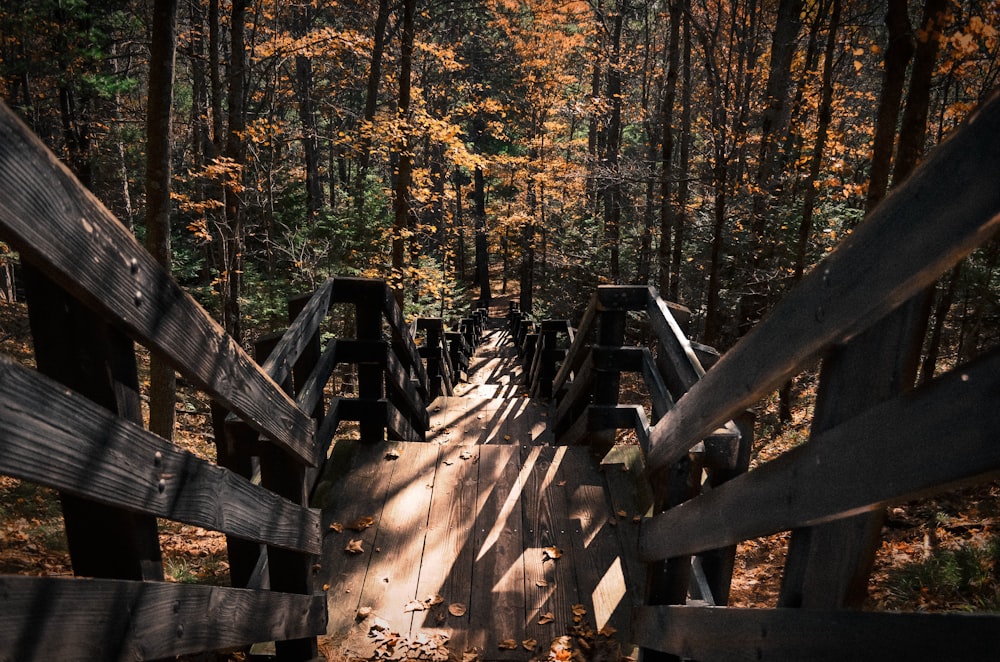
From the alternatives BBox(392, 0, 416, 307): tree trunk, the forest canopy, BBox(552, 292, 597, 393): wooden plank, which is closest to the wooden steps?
BBox(552, 292, 597, 393): wooden plank

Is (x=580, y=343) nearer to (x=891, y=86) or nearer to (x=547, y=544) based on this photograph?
(x=547, y=544)

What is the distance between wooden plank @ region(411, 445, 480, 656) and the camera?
3.29m

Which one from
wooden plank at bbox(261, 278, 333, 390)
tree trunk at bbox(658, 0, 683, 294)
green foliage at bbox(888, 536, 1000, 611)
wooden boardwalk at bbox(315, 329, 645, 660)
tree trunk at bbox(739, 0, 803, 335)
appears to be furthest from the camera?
tree trunk at bbox(658, 0, 683, 294)

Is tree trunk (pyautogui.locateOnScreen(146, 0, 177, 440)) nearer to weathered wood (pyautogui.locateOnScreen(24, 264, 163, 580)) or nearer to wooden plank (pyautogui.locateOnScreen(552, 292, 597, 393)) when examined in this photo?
wooden plank (pyautogui.locateOnScreen(552, 292, 597, 393))

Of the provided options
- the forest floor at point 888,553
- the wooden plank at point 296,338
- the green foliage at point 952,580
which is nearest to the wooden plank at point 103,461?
the wooden plank at point 296,338

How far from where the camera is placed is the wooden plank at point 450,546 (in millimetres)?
3287

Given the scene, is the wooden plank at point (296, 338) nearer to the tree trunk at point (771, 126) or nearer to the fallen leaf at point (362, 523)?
the fallen leaf at point (362, 523)

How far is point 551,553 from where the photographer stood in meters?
3.80

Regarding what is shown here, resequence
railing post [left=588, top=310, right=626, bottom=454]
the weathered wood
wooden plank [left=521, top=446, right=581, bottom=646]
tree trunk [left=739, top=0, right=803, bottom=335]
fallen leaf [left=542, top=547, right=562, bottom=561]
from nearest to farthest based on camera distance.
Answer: the weathered wood
wooden plank [left=521, top=446, right=581, bottom=646]
fallen leaf [left=542, top=547, right=562, bottom=561]
railing post [left=588, top=310, right=626, bottom=454]
tree trunk [left=739, top=0, right=803, bottom=335]

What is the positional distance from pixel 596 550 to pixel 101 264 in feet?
10.6

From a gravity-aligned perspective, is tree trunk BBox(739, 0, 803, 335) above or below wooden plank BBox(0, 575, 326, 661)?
above

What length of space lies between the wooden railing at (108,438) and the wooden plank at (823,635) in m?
1.55

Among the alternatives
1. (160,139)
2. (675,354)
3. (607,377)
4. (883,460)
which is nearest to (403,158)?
(160,139)

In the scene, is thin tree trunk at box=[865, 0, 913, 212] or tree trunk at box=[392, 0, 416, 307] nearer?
thin tree trunk at box=[865, 0, 913, 212]
